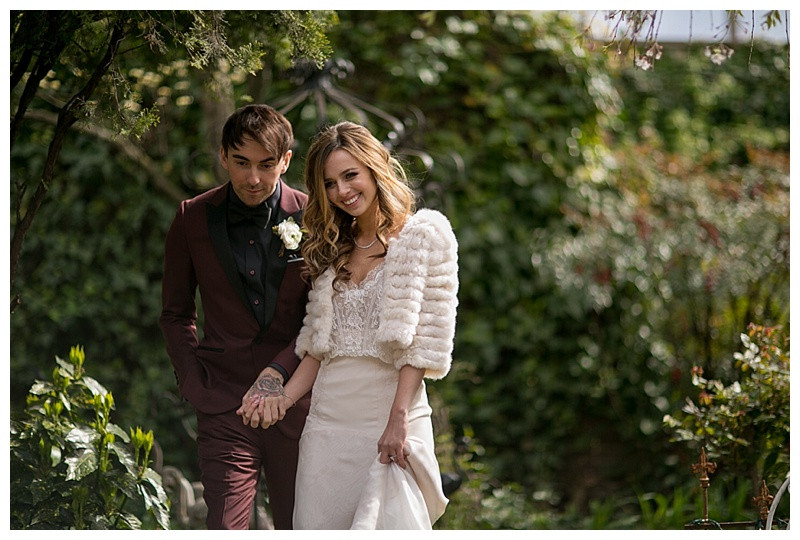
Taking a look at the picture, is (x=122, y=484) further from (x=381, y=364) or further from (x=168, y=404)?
(x=168, y=404)

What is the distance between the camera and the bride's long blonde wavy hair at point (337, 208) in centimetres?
256

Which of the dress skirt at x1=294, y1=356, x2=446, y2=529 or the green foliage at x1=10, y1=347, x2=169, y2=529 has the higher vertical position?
the dress skirt at x1=294, y1=356, x2=446, y2=529

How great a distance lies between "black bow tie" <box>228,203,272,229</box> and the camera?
8.98 feet

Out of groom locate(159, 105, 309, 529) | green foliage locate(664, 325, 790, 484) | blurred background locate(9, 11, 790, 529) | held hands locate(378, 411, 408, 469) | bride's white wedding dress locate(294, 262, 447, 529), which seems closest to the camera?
held hands locate(378, 411, 408, 469)

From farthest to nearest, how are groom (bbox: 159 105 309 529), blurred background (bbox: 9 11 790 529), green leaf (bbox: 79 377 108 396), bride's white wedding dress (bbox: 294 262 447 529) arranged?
blurred background (bbox: 9 11 790 529) < green leaf (bbox: 79 377 108 396) < groom (bbox: 159 105 309 529) < bride's white wedding dress (bbox: 294 262 447 529)

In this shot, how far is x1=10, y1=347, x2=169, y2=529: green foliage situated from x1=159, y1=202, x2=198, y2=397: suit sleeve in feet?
1.13

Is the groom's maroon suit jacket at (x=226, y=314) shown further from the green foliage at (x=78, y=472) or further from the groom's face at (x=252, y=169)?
the green foliage at (x=78, y=472)

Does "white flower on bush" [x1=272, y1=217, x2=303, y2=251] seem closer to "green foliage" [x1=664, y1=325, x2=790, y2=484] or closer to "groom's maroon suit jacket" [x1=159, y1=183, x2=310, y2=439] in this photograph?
"groom's maroon suit jacket" [x1=159, y1=183, x2=310, y2=439]

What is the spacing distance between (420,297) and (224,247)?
0.64 meters

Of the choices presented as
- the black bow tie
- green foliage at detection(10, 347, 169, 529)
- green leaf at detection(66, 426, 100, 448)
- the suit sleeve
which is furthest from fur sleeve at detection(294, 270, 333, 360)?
green leaf at detection(66, 426, 100, 448)

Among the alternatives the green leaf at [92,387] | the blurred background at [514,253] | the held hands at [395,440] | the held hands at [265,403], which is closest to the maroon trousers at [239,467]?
the held hands at [265,403]

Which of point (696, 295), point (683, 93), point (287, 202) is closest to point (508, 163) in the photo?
point (696, 295)

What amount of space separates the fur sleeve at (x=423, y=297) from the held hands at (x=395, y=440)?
149 millimetres

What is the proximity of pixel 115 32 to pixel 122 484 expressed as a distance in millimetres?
1420
